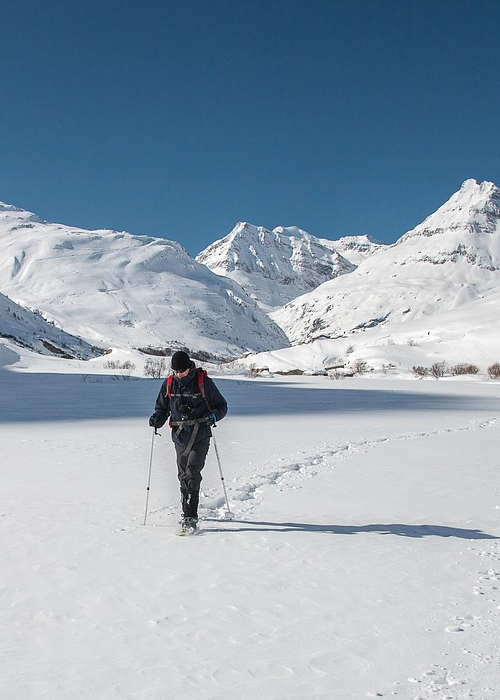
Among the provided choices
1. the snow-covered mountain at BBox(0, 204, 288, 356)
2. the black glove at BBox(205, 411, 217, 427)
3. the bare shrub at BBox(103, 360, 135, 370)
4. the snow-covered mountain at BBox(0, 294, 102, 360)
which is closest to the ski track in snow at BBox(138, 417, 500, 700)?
the black glove at BBox(205, 411, 217, 427)

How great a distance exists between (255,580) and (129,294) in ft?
508

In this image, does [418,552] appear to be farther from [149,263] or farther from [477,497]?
[149,263]

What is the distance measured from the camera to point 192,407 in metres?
6.60

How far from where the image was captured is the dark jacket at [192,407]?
21.5 feet

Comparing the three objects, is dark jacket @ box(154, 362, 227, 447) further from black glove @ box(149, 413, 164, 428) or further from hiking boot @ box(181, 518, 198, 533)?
hiking boot @ box(181, 518, 198, 533)

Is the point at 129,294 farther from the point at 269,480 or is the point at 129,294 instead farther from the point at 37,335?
the point at 269,480

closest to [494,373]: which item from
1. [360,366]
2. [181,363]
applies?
[360,366]

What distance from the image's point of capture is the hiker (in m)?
6.51

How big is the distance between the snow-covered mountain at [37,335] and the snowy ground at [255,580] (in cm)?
8075

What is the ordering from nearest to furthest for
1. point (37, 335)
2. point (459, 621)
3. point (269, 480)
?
point (459, 621) < point (269, 480) < point (37, 335)

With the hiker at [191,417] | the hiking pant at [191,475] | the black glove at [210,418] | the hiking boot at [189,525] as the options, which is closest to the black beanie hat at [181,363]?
the hiker at [191,417]

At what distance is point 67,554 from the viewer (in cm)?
556

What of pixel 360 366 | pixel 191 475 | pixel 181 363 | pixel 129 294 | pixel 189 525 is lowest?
pixel 189 525

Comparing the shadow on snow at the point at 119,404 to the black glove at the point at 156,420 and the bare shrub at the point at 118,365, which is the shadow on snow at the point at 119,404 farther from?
the bare shrub at the point at 118,365
